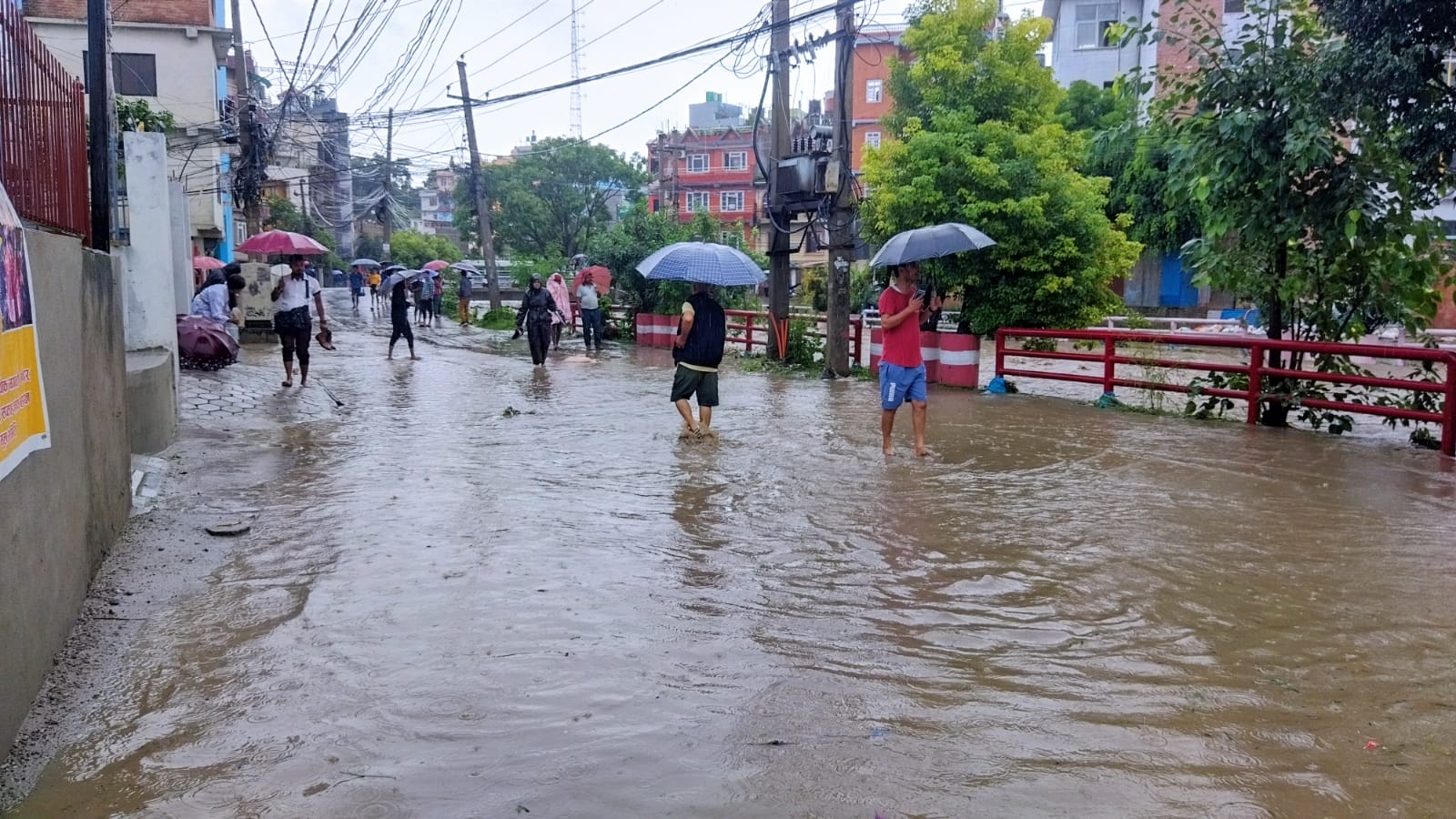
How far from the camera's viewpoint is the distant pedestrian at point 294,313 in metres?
14.8

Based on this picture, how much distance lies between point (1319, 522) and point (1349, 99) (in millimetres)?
5091

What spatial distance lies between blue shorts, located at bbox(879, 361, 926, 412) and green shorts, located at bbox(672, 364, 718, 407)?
1753 mm

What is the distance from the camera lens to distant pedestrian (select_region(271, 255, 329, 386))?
14805mm

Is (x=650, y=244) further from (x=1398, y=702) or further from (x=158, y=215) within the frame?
(x=1398, y=702)

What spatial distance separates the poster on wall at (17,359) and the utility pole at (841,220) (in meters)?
13.8

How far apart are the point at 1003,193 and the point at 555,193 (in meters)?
52.1

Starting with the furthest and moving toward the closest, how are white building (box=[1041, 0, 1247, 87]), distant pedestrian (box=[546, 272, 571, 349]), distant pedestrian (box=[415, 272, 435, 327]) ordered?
white building (box=[1041, 0, 1247, 87]) → distant pedestrian (box=[415, 272, 435, 327]) → distant pedestrian (box=[546, 272, 571, 349])

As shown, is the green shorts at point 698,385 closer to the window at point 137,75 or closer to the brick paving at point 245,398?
the brick paving at point 245,398

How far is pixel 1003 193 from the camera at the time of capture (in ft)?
52.1

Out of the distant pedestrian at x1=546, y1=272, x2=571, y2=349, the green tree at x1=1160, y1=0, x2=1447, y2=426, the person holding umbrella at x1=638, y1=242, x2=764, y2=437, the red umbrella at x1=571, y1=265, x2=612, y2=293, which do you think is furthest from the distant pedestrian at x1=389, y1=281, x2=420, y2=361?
the green tree at x1=1160, y1=0, x2=1447, y2=426

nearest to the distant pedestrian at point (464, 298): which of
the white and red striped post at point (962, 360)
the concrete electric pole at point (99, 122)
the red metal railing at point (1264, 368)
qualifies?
the white and red striped post at point (962, 360)

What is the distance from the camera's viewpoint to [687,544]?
6938 mm

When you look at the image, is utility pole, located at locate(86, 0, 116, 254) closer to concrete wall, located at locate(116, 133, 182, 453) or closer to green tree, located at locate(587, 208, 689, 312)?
concrete wall, located at locate(116, 133, 182, 453)

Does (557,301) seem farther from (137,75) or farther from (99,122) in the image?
(137,75)
